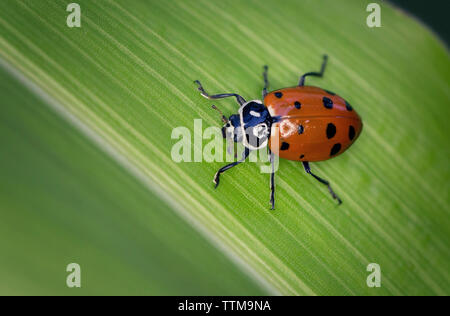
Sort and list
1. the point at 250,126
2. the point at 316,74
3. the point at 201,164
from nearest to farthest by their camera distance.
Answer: the point at 201,164 → the point at 250,126 → the point at 316,74

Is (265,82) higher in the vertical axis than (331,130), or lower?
higher

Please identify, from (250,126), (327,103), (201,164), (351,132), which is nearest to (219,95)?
(250,126)

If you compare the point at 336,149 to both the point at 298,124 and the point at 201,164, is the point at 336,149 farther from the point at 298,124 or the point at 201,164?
the point at 201,164

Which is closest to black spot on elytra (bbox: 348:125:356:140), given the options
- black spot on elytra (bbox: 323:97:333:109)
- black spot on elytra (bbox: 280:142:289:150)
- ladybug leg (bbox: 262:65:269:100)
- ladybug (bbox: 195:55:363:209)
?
ladybug (bbox: 195:55:363:209)

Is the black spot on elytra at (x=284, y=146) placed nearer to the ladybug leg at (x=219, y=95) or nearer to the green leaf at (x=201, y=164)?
the green leaf at (x=201, y=164)

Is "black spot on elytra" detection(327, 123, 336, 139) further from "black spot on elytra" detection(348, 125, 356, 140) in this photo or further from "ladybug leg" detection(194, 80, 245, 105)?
"ladybug leg" detection(194, 80, 245, 105)
